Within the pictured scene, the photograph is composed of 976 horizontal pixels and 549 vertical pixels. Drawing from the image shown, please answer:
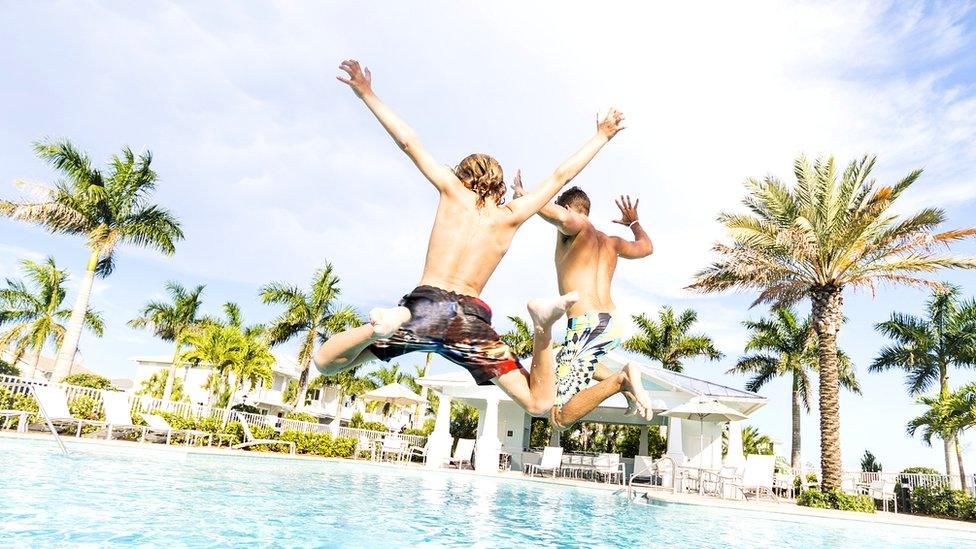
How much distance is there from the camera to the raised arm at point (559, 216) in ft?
13.8

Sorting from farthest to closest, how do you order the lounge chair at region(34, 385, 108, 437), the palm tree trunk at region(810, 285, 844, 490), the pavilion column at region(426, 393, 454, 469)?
the pavilion column at region(426, 393, 454, 469), the palm tree trunk at region(810, 285, 844, 490), the lounge chair at region(34, 385, 108, 437)

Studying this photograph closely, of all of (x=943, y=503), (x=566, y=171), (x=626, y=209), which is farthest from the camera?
(x=943, y=503)

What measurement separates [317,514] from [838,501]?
14.6 meters

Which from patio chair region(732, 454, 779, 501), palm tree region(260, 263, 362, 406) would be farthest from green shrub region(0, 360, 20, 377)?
patio chair region(732, 454, 779, 501)

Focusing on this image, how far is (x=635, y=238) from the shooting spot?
16.8 feet

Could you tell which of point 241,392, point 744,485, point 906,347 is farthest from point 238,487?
point 241,392

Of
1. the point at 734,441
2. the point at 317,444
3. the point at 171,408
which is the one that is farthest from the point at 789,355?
the point at 171,408

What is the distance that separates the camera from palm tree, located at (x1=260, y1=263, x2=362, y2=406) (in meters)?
34.8

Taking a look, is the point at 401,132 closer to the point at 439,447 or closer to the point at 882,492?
the point at 439,447

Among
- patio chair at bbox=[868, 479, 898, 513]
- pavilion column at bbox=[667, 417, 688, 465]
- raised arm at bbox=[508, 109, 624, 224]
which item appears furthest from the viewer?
pavilion column at bbox=[667, 417, 688, 465]

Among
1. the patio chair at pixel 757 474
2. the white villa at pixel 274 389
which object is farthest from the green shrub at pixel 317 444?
the white villa at pixel 274 389

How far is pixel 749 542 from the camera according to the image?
9570 mm

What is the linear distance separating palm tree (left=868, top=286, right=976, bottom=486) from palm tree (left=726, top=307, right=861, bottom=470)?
3262 mm

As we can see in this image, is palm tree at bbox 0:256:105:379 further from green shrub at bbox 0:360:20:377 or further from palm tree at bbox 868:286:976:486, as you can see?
palm tree at bbox 868:286:976:486
